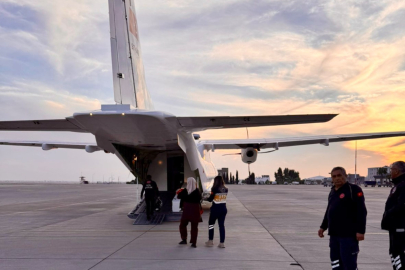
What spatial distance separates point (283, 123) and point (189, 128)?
2823mm

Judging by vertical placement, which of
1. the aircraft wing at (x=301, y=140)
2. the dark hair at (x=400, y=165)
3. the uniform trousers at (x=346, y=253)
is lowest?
the uniform trousers at (x=346, y=253)

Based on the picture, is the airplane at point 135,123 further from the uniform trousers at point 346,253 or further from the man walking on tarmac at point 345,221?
the uniform trousers at point 346,253

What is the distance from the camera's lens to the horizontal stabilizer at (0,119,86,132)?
389 inches

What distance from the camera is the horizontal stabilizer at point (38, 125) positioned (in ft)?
32.4

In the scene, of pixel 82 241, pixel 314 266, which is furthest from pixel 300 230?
pixel 82 241

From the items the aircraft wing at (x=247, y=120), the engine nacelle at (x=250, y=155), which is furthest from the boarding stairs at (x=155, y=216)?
the engine nacelle at (x=250, y=155)

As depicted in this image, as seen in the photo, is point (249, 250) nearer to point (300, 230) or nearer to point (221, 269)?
point (221, 269)

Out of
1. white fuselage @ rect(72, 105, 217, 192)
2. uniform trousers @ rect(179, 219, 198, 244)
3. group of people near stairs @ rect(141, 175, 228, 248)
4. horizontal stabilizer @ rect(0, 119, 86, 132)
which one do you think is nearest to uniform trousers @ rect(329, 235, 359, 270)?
group of people near stairs @ rect(141, 175, 228, 248)

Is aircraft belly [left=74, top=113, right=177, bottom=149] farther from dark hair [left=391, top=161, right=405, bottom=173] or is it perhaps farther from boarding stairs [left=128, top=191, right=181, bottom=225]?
dark hair [left=391, top=161, right=405, bottom=173]

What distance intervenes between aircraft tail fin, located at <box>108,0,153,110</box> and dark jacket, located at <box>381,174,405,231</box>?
8.29 meters

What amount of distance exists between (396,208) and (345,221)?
22.4 inches

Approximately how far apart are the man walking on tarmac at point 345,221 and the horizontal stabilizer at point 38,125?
7847 millimetres

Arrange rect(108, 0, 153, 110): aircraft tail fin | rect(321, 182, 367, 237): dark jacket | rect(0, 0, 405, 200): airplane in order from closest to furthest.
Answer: rect(321, 182, 367, 237): dark jacket < rect(0, 0, 405, 200): airplane < rect(108, 0, 153, 110): aircraft tail fin

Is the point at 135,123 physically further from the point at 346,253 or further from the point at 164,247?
the point at 346,253
